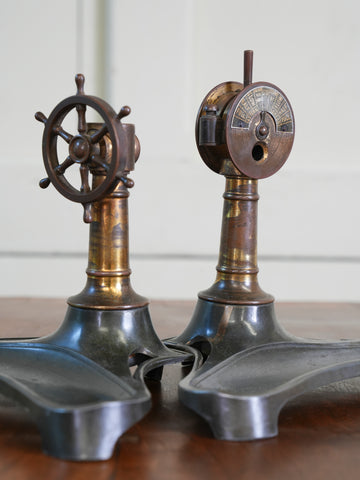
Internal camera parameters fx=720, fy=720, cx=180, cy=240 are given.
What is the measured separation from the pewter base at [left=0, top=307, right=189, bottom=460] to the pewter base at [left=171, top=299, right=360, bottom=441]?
0.04 m

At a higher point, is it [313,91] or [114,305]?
[313,91]

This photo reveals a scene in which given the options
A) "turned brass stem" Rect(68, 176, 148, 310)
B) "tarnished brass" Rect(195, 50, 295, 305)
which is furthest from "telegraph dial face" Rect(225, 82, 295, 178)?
"turned brass stem" Rect(68, 176, 148, 310)

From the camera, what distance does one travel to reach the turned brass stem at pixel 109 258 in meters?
0.60

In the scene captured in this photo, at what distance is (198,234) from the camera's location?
1.72m

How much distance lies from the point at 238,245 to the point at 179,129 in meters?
1.01

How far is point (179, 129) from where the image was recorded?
166 cm

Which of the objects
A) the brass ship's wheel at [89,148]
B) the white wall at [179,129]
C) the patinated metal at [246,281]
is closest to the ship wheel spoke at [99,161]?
the brass ship's wheel at [89,148]

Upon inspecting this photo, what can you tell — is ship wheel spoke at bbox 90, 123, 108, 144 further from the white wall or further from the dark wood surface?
the white wall

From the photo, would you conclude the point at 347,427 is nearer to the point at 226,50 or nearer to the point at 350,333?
the point at 350,333

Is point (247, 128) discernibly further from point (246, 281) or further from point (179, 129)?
point (179, 129)

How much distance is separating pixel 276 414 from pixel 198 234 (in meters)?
1.23

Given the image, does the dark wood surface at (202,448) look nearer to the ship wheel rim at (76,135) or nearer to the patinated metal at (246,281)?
the patinated metal at (246,281)

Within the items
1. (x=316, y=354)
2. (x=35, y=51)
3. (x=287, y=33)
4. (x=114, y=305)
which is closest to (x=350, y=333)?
(x=316, y=354)

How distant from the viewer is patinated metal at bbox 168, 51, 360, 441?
0.58m
